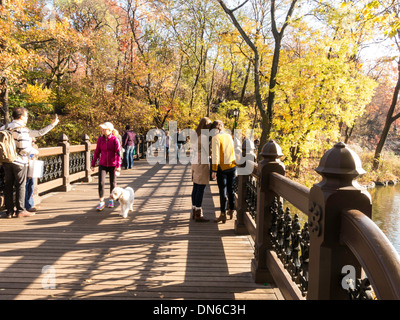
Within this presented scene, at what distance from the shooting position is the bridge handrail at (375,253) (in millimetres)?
1129

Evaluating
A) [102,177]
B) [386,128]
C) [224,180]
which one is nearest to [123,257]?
[224,180]

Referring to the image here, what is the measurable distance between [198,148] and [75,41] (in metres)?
12.8

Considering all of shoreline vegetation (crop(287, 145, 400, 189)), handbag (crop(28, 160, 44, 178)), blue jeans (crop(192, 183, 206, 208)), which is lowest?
shoreline vegetation (crop(287, 145, 400, 189))

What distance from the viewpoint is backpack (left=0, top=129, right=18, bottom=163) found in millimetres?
5453

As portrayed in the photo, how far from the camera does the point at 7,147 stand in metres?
5.52

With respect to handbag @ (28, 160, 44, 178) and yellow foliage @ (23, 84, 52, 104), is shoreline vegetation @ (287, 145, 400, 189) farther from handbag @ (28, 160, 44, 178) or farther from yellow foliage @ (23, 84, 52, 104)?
yellow foliage @ (23, 84, 52, 104)

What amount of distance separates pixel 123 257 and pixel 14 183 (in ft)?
10.4

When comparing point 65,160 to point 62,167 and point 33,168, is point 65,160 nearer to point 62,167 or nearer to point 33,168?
point 62,167

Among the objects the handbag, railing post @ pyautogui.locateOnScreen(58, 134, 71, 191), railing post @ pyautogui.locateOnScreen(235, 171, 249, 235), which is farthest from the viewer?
railing post @ pyautogui.locateOnScreen(58, 134, 71, 191)

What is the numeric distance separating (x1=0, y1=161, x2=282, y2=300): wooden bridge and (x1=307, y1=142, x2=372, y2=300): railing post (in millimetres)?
1639

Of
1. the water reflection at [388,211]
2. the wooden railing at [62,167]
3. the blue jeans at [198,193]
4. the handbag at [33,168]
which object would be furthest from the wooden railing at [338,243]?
the water reflection at [388,211]

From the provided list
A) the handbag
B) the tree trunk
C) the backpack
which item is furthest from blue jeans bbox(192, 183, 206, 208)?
the tree trunk
